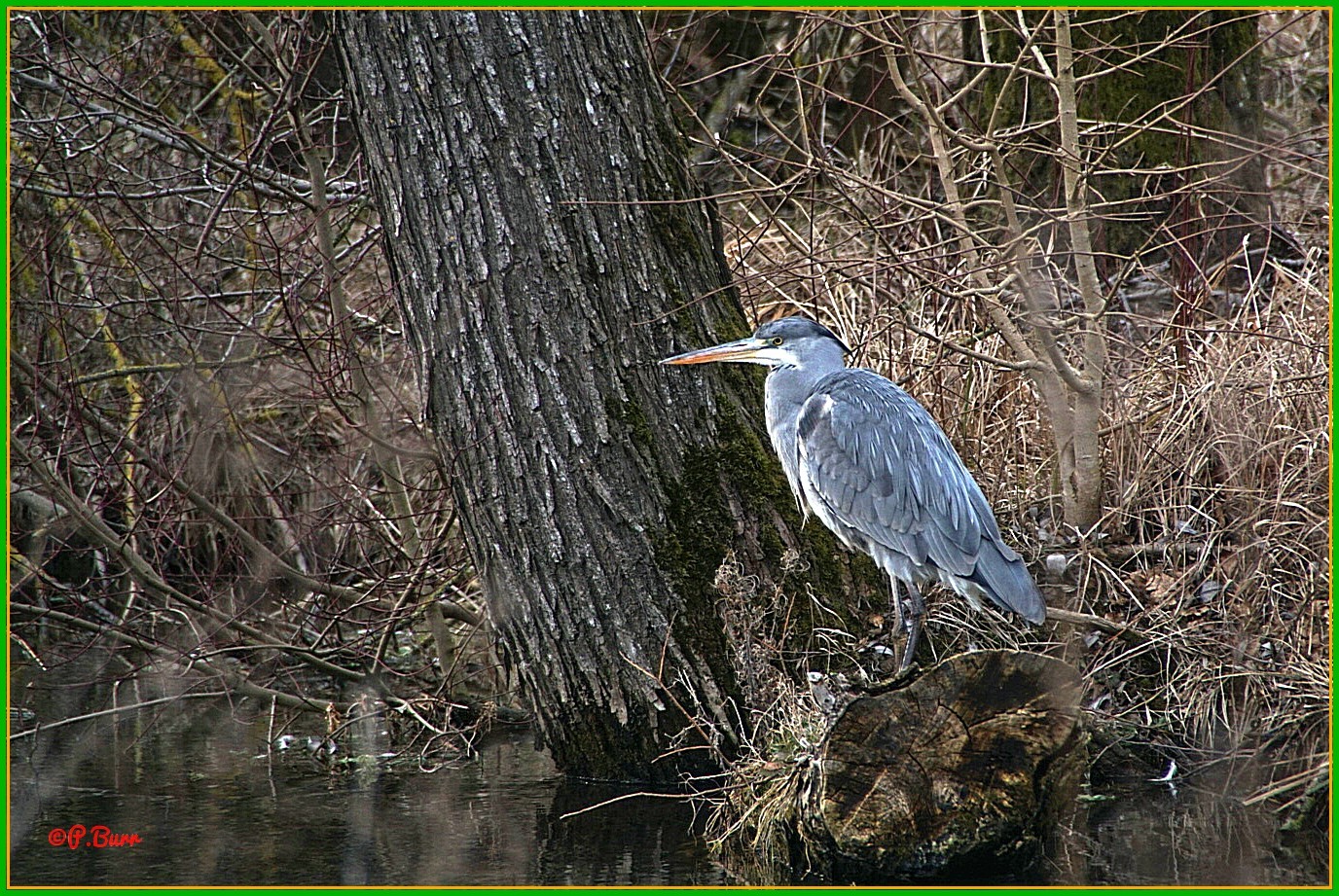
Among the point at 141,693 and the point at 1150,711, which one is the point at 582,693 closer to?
the point at 1150,711

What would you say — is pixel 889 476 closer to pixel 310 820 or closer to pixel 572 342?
pixel 572 342

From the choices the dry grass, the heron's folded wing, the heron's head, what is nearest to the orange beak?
the heron's head

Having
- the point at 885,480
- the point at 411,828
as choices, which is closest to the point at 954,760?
the point at 885,480

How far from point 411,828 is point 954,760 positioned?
1908 millimetres

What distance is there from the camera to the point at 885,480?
4613mm

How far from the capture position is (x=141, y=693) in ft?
21.7

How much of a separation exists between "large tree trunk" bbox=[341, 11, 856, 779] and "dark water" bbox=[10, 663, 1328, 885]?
476mm

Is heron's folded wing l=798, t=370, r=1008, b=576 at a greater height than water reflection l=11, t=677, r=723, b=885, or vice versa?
heron's folded wing l=798, t=370, r=1008, b=576

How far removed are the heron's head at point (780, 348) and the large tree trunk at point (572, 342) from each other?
0.39ft

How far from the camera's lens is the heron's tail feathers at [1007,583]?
14.3 ft

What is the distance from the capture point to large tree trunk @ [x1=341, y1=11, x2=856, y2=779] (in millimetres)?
4543

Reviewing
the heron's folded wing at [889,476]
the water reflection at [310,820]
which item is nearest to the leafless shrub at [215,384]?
the water reflection at [310,820]

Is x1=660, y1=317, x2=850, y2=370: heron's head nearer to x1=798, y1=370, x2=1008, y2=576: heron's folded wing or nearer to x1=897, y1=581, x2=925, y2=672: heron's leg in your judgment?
x1=798, y1=370, x2=1008, y2=576: heron's folded wing

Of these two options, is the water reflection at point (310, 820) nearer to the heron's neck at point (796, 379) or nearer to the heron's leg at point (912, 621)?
the heron's leg at point (912, 621)
